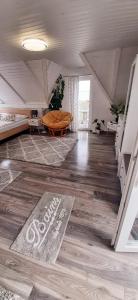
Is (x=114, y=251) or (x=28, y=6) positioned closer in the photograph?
(x=114, y=251)

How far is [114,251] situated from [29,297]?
862 mm

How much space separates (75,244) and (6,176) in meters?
1.86

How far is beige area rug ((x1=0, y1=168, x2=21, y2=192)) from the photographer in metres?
2.78

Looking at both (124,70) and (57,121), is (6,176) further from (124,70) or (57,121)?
(124,70)

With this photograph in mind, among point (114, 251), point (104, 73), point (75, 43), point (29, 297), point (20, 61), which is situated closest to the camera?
point (29, 297)

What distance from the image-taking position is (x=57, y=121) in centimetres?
566

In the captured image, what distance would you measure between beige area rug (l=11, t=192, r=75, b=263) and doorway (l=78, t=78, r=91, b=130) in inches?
168

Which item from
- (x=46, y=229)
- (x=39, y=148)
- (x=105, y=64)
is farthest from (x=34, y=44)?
(x=46, y=229)

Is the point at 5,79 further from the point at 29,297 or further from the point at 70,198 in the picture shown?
the point at 29,297

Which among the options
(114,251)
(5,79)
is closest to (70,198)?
(114,251)

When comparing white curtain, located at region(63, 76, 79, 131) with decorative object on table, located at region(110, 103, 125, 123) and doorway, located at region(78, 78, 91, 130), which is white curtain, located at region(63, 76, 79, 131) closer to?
doorway, located at region(78, 78, 91, 130)

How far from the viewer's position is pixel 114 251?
165 centimetres

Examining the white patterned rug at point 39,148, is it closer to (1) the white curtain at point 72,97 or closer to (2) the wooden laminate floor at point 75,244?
(2) the wooden laminate floor at point 75,244

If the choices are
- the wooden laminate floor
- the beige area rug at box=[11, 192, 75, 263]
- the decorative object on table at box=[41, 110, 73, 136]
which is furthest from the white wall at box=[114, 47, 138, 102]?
the beige area rug at box=[11, 192, 75, 263]
